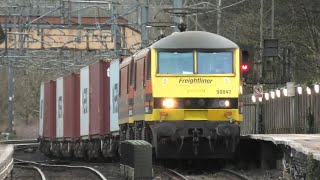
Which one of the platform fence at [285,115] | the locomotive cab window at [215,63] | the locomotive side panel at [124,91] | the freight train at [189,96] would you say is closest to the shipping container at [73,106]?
the platform fence at [285,115]

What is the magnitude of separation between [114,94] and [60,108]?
1162cm

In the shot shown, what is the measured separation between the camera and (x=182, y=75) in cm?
1994

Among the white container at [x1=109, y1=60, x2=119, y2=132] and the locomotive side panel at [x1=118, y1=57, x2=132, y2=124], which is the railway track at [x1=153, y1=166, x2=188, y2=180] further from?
the white container at [x1=109, y1=60, x2=119, y2=132]

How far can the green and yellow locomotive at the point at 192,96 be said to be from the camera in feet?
63.9

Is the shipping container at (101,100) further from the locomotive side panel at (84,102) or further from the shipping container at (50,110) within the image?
the shipping container at (50,110)

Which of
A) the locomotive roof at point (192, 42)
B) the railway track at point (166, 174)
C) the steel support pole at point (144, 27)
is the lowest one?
the railway track at point (166, 174)

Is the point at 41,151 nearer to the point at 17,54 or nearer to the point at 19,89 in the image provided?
the point at 17,54

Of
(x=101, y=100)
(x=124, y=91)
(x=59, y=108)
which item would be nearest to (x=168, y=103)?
(x=124, y=91)

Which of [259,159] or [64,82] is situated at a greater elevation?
[64,82]

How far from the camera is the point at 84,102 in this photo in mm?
32031

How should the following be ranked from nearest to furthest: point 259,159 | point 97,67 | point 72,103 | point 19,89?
point 259,159 < point 97,67 < point 72,103 < point 19,89

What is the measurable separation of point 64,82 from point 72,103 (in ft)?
7.71

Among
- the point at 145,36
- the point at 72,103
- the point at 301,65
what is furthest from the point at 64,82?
the point at 301,65

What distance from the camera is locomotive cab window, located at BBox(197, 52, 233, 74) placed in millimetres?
20062
